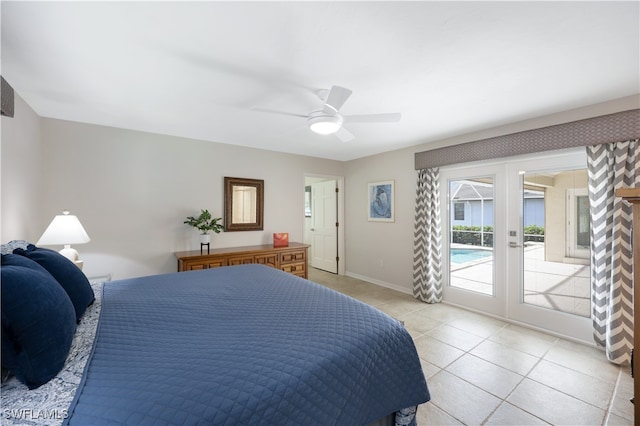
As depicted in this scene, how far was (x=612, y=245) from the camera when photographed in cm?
237

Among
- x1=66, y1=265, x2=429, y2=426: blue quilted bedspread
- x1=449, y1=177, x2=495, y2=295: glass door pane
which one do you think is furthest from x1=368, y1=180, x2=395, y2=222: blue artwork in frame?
x1=66, y1=265, x2=429, y2=426: blue quilted bedspread

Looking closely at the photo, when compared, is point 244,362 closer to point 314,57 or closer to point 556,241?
point 314,57

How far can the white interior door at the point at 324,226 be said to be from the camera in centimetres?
546

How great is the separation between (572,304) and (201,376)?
354 cm

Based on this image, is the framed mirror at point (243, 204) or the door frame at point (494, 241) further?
the framed mirror at point (243, 204)

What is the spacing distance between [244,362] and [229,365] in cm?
5

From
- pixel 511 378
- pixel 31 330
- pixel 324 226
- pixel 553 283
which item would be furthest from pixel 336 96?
pixel 324 226

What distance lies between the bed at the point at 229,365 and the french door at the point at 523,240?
7.84 feet

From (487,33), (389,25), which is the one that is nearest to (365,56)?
(389,25)

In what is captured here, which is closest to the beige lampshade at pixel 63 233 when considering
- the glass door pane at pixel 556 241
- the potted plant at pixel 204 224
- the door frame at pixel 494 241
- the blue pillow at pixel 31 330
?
the potted plant at pixel 204 224

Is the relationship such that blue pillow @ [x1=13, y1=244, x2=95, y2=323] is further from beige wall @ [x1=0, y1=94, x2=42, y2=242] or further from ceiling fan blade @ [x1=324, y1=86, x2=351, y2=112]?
ceiling fan blade @ [x1=324, y1=86, x2=351, y2=112]

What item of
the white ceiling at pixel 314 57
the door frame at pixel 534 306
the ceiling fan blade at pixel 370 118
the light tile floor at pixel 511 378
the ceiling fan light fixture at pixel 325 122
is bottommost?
the light tile floor at pixel 511 378

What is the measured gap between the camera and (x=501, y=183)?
3201 mm

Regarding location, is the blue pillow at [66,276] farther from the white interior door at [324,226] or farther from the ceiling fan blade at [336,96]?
the white interior door at [324,226]
